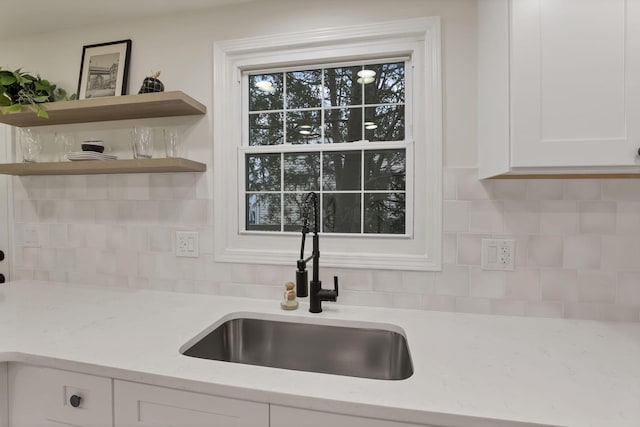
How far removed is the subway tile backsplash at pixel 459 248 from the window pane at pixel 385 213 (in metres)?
0.20

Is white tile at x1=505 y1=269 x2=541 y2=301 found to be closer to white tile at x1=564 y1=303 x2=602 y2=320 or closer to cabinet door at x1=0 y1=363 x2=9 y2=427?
white tile at x1=564 y1=303 x2=602 y2=320

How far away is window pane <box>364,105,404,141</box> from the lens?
5.16 ft

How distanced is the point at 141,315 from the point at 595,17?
193 centimetres

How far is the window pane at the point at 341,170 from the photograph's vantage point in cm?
160

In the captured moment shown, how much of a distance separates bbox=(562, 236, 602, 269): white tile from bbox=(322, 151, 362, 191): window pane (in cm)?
90

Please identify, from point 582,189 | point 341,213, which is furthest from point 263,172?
point 582,189

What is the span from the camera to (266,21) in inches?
64.2

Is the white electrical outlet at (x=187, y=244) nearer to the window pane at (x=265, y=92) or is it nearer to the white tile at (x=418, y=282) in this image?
the window pane at (x=265, y=92)

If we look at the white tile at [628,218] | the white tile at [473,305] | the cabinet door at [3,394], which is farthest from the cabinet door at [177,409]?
the white tile at [628,218]

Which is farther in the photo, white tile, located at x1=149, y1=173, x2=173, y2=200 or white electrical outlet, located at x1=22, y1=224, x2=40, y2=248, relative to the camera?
white electrical outlet, located at x1=22, y1=224, x2=40, y2=248

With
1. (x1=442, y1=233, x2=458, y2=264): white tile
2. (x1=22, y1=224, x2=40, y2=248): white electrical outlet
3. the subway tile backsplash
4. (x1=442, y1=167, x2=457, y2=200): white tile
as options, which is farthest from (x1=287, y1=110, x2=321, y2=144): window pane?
(x1=22, y1=224, x2=40, y2=248): white electrical outlet

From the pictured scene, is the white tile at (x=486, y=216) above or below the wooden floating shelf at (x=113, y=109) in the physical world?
below

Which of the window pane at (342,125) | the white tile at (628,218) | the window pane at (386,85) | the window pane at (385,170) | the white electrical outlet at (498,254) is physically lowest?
the white electrical outlet at (498,254)

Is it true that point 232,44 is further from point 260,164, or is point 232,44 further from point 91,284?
point 91,284
